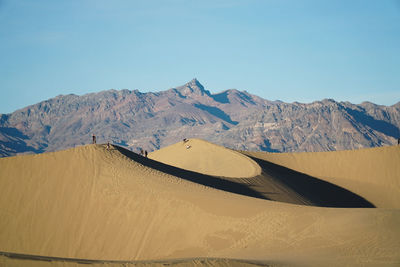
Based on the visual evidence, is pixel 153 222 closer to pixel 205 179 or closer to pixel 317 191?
pixel 205 179

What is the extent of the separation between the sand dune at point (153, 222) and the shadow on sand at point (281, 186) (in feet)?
10.1

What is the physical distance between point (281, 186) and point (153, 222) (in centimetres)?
1681

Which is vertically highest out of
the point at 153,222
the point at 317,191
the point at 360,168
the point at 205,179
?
the point at 360,168

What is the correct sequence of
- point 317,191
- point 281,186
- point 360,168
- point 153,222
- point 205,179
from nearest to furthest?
point 153,222
point 205,179
point 281,186
point 317,191
point 360,168

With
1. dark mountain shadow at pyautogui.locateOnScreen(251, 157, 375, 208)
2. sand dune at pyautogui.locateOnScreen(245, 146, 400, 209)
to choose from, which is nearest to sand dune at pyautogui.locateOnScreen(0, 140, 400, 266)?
dark mountain shadow at pyautogui.locateOnScreen(251, 157, 375, 208)

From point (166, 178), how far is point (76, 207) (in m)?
5.51

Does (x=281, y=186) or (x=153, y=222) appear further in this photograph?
(x=281, y=186)

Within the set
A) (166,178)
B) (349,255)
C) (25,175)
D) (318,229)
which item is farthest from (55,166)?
(349,255)

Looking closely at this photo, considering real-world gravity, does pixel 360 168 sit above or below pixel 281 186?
above

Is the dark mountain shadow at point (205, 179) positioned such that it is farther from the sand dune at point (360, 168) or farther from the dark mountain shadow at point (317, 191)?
the sand dune at point (360, 168)

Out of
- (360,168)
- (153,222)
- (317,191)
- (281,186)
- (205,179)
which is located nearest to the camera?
(153,222)

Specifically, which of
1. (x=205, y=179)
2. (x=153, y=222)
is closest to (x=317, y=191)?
(x=205, y=179)

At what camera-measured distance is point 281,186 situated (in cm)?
3512

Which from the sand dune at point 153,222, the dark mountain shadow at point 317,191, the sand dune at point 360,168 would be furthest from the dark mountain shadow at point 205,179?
the sand dune at point 360,168
